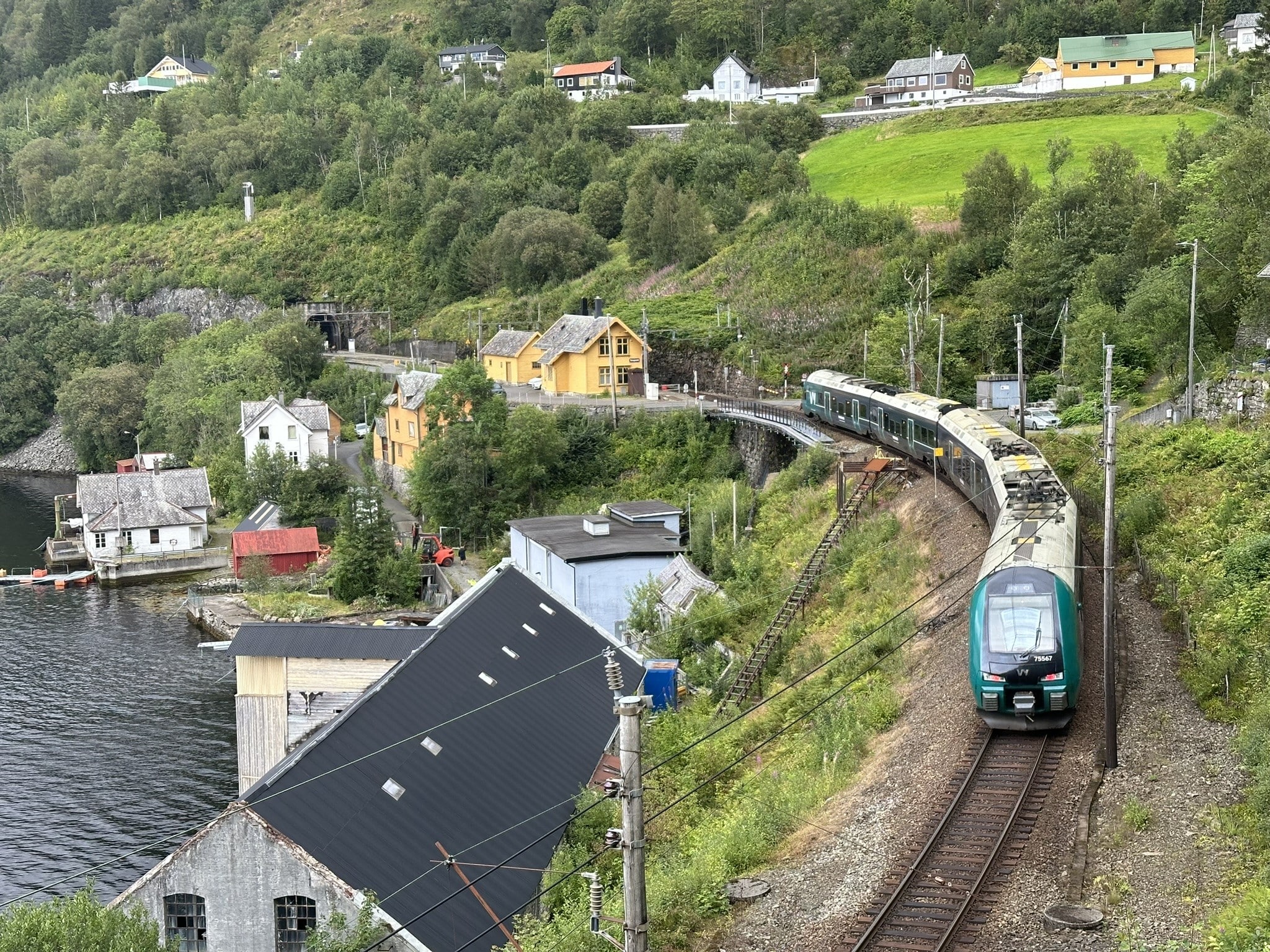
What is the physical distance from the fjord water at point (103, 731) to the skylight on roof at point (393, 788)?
11148 mm

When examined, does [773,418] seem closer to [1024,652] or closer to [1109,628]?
[1024,652]

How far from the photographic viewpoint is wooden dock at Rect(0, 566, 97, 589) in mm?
54875

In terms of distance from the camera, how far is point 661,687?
2905 centimetres

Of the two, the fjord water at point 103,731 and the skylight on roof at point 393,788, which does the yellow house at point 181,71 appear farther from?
the skylight on roof at point 393,788

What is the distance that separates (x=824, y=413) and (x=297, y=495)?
73.1 ft

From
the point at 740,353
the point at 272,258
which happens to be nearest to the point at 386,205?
the point at 272,258

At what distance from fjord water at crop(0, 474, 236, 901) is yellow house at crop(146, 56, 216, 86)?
97.6 meters

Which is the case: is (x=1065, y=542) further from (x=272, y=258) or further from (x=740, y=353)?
(x=272, y=258)

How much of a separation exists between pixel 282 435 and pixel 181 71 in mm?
90403

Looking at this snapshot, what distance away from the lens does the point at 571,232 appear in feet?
258

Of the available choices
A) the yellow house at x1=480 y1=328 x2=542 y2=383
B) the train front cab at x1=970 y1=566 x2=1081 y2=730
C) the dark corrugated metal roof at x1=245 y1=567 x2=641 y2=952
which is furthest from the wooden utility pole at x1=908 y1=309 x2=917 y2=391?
the train front cab at x1=970 y1=566 x2=1081 y2=730

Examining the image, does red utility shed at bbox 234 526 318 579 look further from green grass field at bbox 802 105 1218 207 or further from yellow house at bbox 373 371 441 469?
green grass field at bbox 802 105 1218 207

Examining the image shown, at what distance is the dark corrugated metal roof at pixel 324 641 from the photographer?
1035 inches

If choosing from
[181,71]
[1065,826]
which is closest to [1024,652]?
[1065,826]
